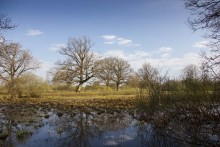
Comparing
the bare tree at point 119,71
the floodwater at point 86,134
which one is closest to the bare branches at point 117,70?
the bare tree at point 119,71

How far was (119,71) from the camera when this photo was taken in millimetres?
62562

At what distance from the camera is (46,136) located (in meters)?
9.88

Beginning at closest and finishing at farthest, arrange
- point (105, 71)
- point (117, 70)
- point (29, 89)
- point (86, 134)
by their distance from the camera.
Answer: point (86, 134)
point (29, 89)
point (105, 71)
point (117, 70)

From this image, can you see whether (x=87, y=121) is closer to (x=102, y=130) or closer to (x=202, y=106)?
(x=102, y=130)

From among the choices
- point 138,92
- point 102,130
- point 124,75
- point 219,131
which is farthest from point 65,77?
point 219,131

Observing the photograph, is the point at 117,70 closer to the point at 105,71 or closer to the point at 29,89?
the point at 105,71

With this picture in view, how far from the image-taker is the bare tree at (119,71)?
61.9 m

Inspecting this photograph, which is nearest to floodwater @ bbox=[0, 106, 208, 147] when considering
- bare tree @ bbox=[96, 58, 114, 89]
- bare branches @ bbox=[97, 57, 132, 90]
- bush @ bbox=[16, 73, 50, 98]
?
bush @ bbox=[16, 73, 50, 98]

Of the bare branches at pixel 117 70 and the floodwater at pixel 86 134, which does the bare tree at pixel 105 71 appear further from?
the floodwater at pixel 86 134

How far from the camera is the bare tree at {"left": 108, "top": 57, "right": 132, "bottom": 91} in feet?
203

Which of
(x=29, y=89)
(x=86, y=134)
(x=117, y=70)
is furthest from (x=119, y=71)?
(x=86, y=134)

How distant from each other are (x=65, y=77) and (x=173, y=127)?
3748 centimetres

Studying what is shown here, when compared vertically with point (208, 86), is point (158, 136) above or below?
below

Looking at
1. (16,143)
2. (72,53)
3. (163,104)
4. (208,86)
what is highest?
(72,53)
